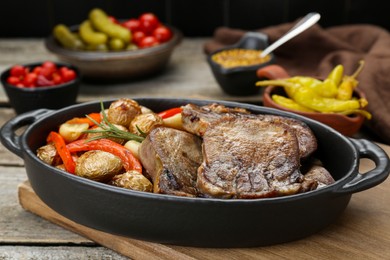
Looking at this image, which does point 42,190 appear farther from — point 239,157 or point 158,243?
point 239,157

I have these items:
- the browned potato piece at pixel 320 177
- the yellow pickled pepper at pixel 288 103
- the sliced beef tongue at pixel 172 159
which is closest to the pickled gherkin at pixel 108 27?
the yellow pickled pepper at pixel 288 103

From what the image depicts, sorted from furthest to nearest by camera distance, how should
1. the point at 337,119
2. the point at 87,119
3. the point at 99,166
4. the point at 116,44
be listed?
the point at 116,44, the point at 337,119, the point at 87,119, the point at 99,166

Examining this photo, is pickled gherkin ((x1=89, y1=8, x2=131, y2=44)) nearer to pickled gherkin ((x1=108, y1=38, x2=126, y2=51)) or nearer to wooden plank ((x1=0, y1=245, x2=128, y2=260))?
pickled gherkin ((x1=108, y1=38, x2=126, y2=51))

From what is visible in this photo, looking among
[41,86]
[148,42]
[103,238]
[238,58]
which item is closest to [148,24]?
[148,42]

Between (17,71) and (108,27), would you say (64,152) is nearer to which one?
(17,71)

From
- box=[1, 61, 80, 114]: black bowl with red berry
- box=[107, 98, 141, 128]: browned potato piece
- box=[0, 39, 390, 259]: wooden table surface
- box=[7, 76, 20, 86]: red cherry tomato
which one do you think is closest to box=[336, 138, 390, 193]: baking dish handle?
box=[0, 39, 390, 259]: wooden table surface

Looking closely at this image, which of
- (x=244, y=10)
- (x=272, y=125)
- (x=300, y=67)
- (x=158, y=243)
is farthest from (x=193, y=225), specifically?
(x=244, y=10)

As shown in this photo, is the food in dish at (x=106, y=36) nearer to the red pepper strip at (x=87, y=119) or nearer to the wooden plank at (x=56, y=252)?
the red pepper strip at (x=87, y=119)
